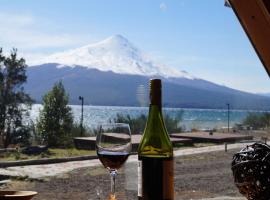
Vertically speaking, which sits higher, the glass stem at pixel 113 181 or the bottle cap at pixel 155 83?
the bottle cap at pixel 155 83

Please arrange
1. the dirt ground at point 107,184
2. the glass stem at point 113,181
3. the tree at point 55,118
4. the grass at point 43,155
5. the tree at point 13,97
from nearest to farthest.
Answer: the glass stem at point 113,181 < the dirt ground at point 107,184 < the grass at point 43,155 < the tree at point 55,118 < the tree at point 13,97

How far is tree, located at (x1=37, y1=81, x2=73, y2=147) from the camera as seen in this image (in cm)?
1747

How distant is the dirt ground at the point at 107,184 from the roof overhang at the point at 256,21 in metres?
5.29

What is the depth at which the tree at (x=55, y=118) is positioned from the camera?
57.3 feet

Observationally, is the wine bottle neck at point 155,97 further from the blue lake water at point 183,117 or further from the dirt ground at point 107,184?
the dirt ground at point 107,184

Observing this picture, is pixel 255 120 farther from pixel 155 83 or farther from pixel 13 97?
pixel 155 83

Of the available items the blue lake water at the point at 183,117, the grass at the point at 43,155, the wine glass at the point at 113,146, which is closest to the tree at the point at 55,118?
the blue lake water at the point at 183,117

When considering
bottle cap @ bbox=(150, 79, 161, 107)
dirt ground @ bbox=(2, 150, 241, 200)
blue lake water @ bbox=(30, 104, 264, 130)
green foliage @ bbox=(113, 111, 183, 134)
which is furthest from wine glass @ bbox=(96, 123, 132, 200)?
green foliage @ bbox=(113, 111, 183, 134)

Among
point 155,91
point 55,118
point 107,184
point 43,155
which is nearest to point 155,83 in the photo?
point 155,91

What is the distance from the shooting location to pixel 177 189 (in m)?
8.50

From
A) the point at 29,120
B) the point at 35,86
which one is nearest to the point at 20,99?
the point at 29,120

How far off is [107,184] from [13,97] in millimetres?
11461

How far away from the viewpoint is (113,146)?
50.2 inches

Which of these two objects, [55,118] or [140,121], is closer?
[55,118]
